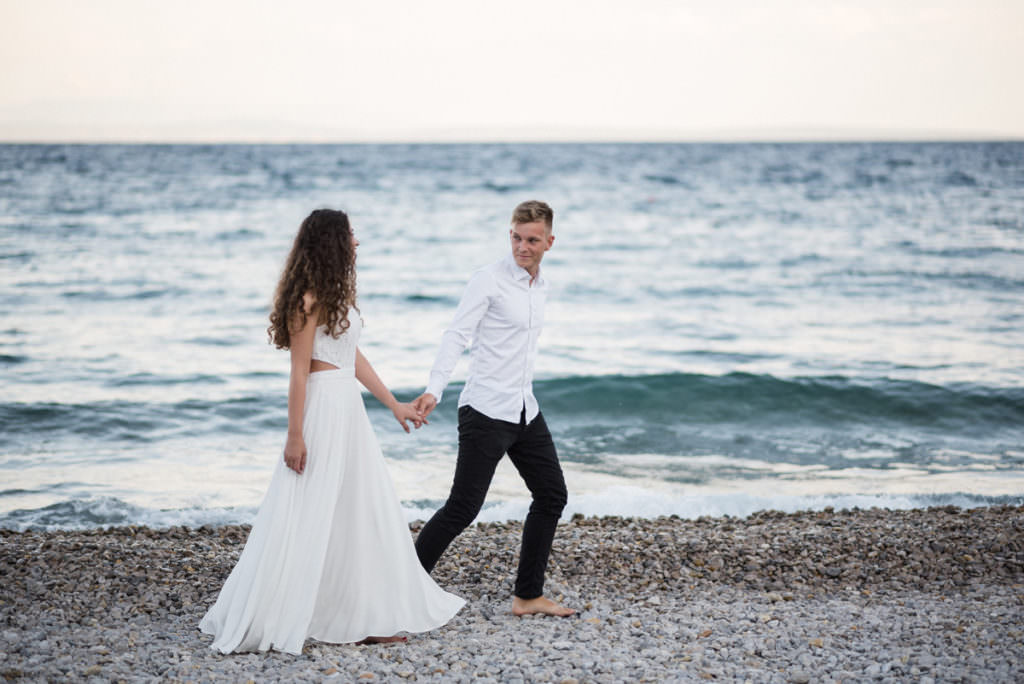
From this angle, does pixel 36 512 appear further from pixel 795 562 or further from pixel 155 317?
pixel 155 317

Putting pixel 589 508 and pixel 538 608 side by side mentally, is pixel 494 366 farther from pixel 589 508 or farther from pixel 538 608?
pixel 589 508

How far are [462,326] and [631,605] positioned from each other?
212 centimetres

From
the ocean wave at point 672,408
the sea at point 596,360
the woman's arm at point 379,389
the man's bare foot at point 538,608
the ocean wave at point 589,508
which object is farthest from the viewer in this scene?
the ocean wave at point 672,408

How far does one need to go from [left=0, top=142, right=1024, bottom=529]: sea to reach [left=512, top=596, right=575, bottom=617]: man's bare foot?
284cm

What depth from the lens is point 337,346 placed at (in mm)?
4273

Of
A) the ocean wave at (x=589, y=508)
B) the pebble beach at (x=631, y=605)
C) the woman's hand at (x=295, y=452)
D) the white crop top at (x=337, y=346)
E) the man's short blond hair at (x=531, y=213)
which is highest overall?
the man's short blond hair at (x=531, y=213)

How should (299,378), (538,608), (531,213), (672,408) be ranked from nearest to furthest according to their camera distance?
(299,378) < (531,213) < (538,608) < (672,408)

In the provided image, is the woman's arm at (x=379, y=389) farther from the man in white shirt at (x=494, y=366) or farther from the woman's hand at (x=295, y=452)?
the woman's hand at (x=295, y=452)

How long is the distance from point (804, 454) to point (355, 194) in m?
38.1

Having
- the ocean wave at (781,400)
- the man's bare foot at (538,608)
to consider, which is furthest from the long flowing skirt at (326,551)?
the ocean wave at (781,400)

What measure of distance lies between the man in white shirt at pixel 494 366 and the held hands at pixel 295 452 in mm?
605

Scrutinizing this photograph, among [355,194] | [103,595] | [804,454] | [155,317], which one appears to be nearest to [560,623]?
[103,595]

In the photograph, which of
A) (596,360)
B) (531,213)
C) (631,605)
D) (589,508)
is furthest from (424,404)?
(596,360)

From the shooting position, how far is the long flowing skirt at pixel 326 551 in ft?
13.9
